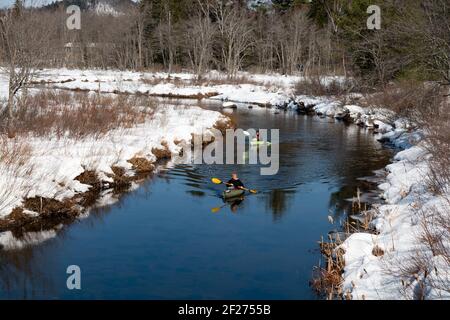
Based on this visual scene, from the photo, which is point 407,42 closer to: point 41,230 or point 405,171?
point 405,171

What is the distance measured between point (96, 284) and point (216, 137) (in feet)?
53.3

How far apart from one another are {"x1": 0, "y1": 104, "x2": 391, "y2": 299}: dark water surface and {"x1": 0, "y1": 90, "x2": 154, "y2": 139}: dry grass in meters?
4.02

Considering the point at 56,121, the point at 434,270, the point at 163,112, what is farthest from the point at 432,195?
the point at 163,112

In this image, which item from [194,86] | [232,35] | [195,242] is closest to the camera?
[195,242]

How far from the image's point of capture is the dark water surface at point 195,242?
8.98m

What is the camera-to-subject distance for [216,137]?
24797mm

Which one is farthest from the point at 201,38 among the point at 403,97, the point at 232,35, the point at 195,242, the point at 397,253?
the point at 397,253

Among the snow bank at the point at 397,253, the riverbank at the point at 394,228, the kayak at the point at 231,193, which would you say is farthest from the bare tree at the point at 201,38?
the snow bank at the point at 397,253

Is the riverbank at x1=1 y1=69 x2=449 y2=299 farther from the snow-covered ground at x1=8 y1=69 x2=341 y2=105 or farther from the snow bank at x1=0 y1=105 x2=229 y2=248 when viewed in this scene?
the snow-covered ground at x1=8 y1=69 x2=341 y2=105

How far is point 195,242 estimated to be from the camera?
36.7 feet

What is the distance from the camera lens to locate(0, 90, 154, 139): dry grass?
59.0ft

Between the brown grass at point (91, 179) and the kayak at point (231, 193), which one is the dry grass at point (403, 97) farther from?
the brown grass at point (91, 179)

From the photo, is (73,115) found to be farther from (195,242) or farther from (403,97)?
(403,97)

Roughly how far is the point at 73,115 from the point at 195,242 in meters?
10.9
